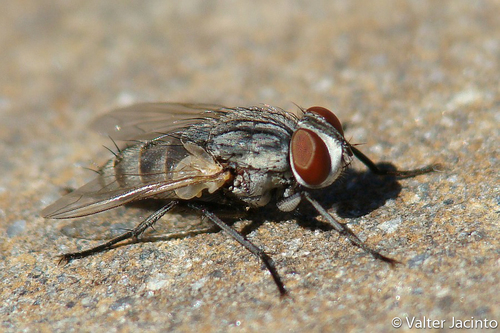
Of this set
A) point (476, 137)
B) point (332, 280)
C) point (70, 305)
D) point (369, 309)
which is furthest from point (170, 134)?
point (476, 137)

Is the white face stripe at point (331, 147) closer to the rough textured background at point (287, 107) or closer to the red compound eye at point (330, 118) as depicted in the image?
the red compound eye at point (330, 118)

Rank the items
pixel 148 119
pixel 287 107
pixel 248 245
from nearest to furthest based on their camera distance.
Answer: pixel 248 245 → pixel 148 119 → pixel 287 107

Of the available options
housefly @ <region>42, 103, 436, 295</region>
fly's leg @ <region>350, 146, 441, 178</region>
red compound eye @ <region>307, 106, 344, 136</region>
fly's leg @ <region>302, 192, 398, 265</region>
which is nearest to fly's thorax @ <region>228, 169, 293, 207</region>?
housefly @ <region>42, 103, 436, 295</region>

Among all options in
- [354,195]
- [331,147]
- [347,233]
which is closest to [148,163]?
[331,147]

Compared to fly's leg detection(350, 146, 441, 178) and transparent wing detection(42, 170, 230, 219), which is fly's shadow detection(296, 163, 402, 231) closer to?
fly's leg detection(350, 146, 441, 178)

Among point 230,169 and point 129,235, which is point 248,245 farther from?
point 129,235

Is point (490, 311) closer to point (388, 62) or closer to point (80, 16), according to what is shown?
point (388, 62)
